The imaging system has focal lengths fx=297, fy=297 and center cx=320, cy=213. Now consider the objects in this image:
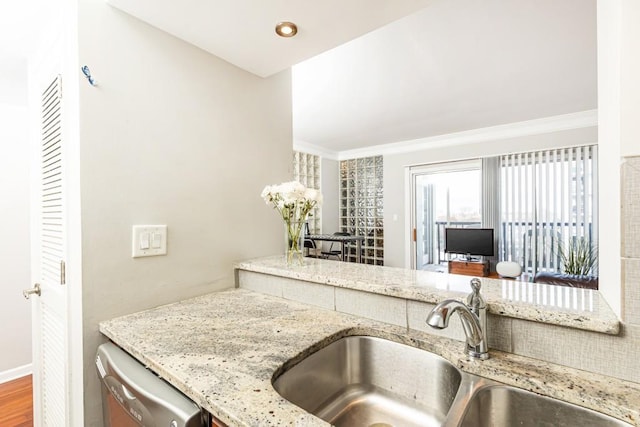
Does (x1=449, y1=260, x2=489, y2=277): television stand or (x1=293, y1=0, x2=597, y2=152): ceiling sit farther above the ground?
(x1=293, y1=0, x2=597, y2=152): ceiling

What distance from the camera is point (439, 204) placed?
5777 mm

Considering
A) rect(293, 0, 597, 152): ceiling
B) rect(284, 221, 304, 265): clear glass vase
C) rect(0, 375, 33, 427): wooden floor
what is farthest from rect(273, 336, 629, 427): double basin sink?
rect(0, 375, 33, 427): wooden floor

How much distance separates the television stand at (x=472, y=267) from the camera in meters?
4.46

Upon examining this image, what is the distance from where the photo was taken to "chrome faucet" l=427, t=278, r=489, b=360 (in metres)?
0.71

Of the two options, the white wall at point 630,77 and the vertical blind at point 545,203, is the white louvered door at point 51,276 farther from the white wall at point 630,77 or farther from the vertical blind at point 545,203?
the vertical blind at point 545,203

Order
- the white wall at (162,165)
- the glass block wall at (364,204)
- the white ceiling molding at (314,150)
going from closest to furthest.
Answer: the white wall at (162,165) → the white ceiling molding at (314,150) → the glass block wall at (364,204)

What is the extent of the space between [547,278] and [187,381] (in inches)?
134

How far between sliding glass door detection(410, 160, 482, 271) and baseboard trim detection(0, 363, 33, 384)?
15.9 feet

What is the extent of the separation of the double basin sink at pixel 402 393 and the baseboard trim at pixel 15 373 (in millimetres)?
2677

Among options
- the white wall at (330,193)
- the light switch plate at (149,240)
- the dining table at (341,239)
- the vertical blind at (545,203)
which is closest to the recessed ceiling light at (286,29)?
the light switch plate at (149,240)

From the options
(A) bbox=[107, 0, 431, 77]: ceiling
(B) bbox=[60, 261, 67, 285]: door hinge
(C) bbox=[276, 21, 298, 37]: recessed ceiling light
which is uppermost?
(A) bbox=[107, 0, 431, 77]: ceiling

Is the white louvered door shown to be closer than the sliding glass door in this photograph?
Yes

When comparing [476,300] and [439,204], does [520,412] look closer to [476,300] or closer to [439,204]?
[476,300]

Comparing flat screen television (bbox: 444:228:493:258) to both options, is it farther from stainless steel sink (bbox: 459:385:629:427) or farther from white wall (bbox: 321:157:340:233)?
stainless steel sink (bbox: 459:385:629:427)
